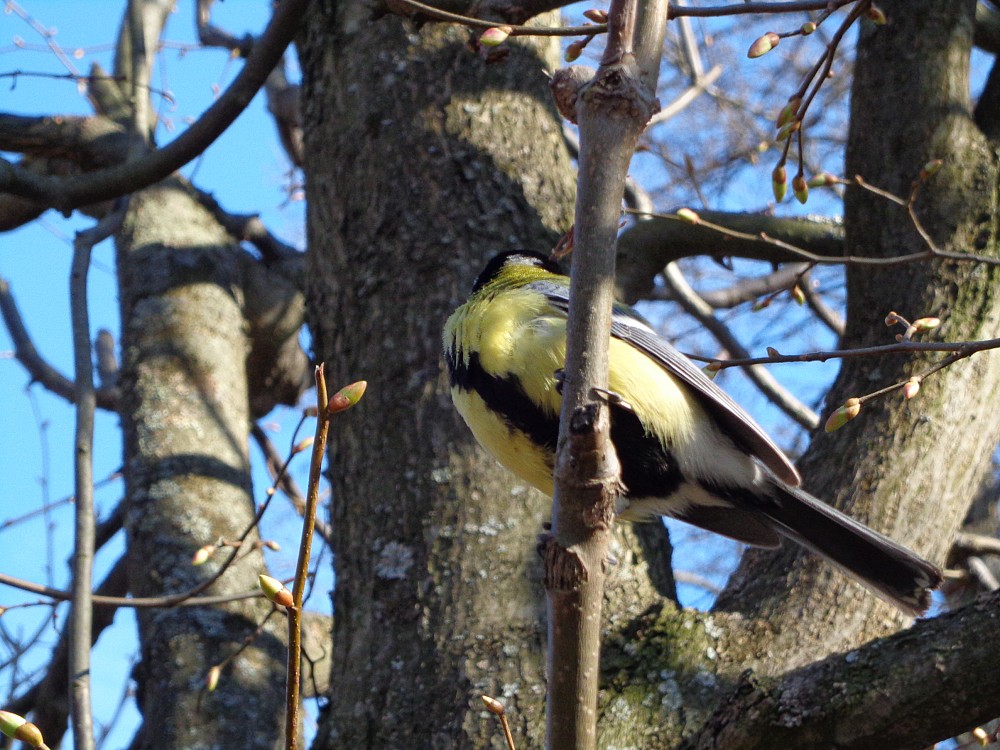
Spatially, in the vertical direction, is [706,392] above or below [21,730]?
above

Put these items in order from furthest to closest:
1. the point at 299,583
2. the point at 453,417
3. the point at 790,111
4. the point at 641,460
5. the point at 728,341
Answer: the point at 728,341 → the point at 453,417 → the point at 641,460 → the point at 790,111 → the point at 299,583

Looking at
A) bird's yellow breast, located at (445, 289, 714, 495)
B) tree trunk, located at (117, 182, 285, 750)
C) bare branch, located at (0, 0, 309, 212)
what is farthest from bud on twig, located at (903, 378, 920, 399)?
bare branch, located at (0, 0, 309, 212)

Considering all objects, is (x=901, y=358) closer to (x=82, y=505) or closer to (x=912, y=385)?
(x=912, y=385)

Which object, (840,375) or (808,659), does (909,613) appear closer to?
(808,659)

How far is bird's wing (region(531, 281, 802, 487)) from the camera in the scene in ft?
7.88

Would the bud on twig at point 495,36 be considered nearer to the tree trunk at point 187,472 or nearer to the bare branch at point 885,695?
the bare branch at point 885,695

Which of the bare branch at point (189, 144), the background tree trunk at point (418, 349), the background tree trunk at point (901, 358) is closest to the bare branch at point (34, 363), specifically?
the bare branch at point (189, 144)

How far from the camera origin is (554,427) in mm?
2301

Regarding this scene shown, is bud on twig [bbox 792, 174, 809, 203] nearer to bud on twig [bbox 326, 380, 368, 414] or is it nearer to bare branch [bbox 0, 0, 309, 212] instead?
bare branch [bbox 0, 0, 309, 212]

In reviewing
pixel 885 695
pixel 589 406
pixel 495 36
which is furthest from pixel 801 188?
pixel 589 406

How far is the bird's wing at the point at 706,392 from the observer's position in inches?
94.5

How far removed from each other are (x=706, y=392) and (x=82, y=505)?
1.42 meters

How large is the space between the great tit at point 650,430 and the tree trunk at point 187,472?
114cm

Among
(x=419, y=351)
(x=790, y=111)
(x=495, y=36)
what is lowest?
(x=495, y=36)
